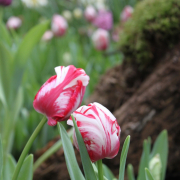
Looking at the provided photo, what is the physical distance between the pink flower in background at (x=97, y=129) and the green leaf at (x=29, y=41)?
64 cm

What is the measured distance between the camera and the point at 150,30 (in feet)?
4.19

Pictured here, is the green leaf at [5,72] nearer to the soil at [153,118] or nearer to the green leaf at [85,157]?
the soil at [153,118]

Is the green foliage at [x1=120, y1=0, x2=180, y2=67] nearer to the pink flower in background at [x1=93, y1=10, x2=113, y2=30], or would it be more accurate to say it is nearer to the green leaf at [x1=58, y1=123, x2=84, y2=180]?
the green leaf at [x1=58, y1=123, x2=84, y2=180]

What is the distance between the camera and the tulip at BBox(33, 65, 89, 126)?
465mm

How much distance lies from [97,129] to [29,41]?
2.23 ft

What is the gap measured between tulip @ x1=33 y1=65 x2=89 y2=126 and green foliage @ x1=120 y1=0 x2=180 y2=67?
888mm

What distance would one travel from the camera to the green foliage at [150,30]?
4.11 feet

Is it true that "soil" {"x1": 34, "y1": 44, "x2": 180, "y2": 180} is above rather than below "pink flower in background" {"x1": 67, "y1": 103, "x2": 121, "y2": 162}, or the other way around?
below

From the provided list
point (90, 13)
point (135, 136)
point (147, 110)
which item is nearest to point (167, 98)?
point (147, 110)

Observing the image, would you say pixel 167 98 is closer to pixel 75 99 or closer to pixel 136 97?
pixel 136 97

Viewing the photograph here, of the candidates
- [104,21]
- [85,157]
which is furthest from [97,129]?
[104,21]

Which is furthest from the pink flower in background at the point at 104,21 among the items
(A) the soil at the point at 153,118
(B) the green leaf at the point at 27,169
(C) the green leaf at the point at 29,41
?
(B) the green leaf at the point at 27,169

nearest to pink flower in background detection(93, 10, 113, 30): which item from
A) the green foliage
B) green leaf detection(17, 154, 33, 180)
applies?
the green foliage

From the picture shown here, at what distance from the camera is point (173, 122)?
45.0 inches
